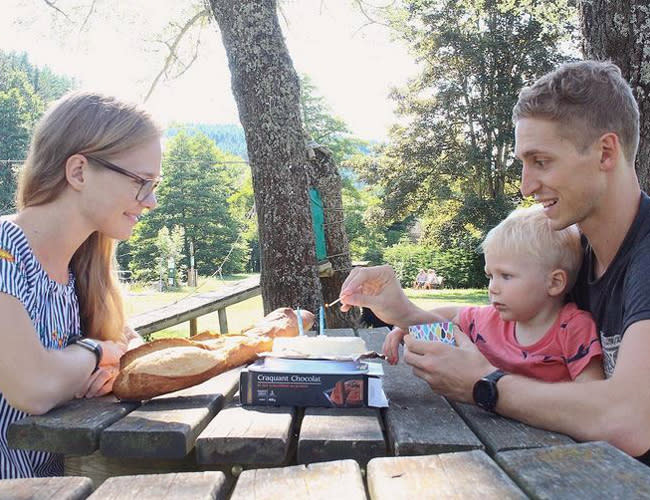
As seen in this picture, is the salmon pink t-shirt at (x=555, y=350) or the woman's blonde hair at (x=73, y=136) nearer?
the salmon pink t-shirt at (x=555, y=350)

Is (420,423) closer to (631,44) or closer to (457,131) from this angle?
(631,44)

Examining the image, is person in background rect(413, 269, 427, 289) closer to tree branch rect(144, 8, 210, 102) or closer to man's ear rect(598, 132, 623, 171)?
tree branch rect(144, 8, 210, 102)

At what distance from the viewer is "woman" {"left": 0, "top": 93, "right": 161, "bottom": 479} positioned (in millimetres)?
1711

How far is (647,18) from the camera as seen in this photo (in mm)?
2980

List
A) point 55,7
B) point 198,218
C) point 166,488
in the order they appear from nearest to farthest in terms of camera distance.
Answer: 1. point 166,488
2. point 55,7
3. point 198,218

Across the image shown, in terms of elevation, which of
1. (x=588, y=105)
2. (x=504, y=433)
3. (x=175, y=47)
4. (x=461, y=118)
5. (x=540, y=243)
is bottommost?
(x=504, y=433)

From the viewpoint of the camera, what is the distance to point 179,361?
1705 millimetres

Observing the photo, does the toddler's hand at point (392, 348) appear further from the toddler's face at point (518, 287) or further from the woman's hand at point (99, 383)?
the woman's hand at point (99, 383)

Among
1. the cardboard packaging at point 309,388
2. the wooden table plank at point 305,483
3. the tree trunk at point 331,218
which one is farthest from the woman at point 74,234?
the tree trunk at point 331,218

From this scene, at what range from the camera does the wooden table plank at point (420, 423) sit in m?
1.29

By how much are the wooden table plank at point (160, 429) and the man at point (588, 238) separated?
60 centimetres

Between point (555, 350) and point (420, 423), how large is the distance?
1.95 feet

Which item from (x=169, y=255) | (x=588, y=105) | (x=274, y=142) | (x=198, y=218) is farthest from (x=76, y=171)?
(x=198, y=218)

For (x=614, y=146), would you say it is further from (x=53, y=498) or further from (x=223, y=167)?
(x=223, y=167)
